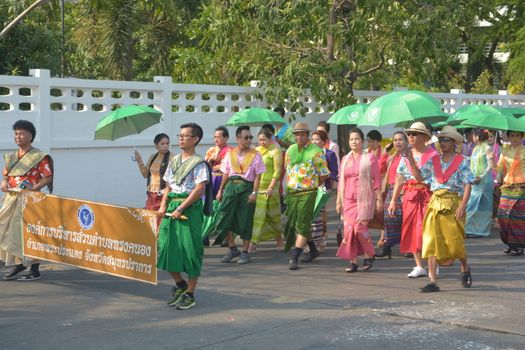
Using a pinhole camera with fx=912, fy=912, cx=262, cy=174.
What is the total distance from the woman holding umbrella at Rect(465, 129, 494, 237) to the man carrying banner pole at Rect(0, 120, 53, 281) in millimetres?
6735

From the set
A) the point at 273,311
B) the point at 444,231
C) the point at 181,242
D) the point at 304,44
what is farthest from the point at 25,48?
the point at 273,311

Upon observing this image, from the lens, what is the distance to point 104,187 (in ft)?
46.0

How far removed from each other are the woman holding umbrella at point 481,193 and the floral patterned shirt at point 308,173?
378 cm

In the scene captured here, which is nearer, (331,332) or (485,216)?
(331,332)

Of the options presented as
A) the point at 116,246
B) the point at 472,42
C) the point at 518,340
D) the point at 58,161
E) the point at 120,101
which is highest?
the point at 472,42

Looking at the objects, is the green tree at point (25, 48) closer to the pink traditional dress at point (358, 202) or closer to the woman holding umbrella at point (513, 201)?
the pink traditional dress at point (358, 202)

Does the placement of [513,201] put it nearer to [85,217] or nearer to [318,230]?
[318,230]

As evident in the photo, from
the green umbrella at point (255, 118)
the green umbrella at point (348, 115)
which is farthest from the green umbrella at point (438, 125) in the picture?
the green umbrella at point (255, 118)

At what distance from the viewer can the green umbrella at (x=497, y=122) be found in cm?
1173

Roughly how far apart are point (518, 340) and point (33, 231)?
4.94 meters

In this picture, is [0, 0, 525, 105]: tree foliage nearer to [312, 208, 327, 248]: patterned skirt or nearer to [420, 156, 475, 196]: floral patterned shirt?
[312, 208, 327, 248]: patterned skirt

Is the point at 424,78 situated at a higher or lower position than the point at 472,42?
lower

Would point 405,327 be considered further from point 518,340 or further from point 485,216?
point 485,216

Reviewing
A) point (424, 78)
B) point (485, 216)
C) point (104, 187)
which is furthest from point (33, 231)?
point (424, 78)
